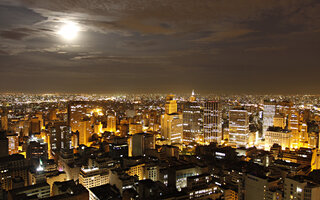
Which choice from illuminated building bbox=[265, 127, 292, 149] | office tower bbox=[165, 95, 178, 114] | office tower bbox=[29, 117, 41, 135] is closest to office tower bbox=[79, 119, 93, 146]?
office tower bbox=[29, 117, 41, 135]

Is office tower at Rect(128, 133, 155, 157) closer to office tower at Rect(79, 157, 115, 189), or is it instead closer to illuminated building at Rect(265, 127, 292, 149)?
office tower at Rect(79, 157, 115, 189)

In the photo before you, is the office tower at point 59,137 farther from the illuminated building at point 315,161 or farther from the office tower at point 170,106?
the illuminated building at point 315,161

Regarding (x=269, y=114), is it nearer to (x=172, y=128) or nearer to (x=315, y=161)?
(x=172, y=128)

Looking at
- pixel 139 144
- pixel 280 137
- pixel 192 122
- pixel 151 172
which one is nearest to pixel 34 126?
pixel 139 144

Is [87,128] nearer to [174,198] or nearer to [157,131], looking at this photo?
[157,131]

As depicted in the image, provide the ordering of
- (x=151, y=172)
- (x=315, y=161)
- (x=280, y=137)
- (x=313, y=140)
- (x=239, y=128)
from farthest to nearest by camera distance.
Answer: (x=239, y=128) < (x=280, y=137) < (x=313, y=140) < (x=315, y=161) < (x=151, y=172)

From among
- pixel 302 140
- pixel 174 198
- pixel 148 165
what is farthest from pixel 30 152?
pixel 302 140

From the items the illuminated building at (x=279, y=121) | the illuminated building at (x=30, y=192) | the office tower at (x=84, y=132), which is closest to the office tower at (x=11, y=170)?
the illuminated building at (x=30, y=192)
